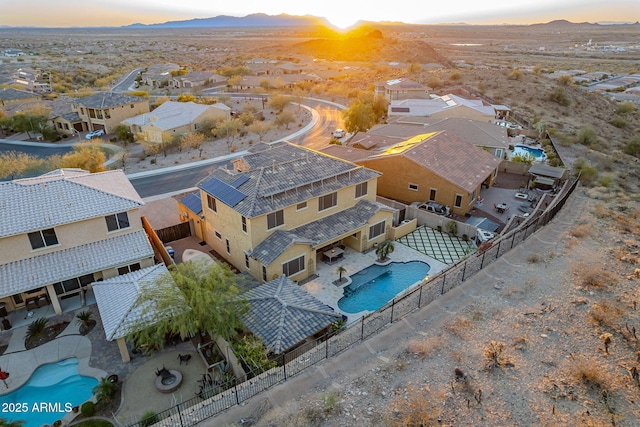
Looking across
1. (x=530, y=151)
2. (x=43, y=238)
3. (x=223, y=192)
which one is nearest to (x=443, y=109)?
(x=530, y=151)

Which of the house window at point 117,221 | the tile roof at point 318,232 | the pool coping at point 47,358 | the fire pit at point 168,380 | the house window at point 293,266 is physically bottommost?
the pool coping at point 47,358

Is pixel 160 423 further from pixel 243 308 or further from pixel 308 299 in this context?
pixel 308 299

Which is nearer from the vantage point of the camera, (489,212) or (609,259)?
(609,259)

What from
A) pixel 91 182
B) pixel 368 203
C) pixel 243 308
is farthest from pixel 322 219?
pixel 91 182

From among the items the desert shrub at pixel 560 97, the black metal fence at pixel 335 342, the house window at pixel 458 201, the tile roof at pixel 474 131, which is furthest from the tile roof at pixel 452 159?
the desert shrub at pixel 560 97

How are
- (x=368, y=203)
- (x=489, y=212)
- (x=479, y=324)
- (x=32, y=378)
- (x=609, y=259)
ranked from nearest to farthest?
(x=32, y=378) → (x=479, y=324) → (x=609, y=259) → (x=368, y=203) → (x=489, y=212)

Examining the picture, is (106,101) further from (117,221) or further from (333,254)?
(333,254)

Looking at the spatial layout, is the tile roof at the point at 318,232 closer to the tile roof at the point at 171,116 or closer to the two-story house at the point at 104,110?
the tile roof at the point at 171,116
